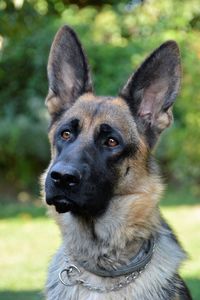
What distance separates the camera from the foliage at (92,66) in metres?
16.7

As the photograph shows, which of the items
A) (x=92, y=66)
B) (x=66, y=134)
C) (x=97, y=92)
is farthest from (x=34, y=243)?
(x=66, y=134)

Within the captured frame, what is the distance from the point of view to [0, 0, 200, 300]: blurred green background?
1344 centimetres

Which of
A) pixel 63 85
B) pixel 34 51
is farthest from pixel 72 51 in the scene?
pixel 34 51

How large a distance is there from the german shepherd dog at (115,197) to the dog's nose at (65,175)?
4 centimetres

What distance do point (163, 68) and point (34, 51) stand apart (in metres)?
13.8

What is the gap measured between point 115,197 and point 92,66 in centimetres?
1318

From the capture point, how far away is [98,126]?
5.05 meters

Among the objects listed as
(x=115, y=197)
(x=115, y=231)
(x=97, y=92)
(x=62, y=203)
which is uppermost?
(x=62, y=203)

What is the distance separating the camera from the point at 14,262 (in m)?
10.6

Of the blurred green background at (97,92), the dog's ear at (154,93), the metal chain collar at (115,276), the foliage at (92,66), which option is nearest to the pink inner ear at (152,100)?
the dog's ear at (154,93)

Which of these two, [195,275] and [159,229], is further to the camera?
[195,275]

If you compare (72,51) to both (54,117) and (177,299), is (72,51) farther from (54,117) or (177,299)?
(177,299)

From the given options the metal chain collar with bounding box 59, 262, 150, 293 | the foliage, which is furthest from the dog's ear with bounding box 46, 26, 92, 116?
the foliage

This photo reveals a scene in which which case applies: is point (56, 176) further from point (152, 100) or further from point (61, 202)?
point (152, 100)
